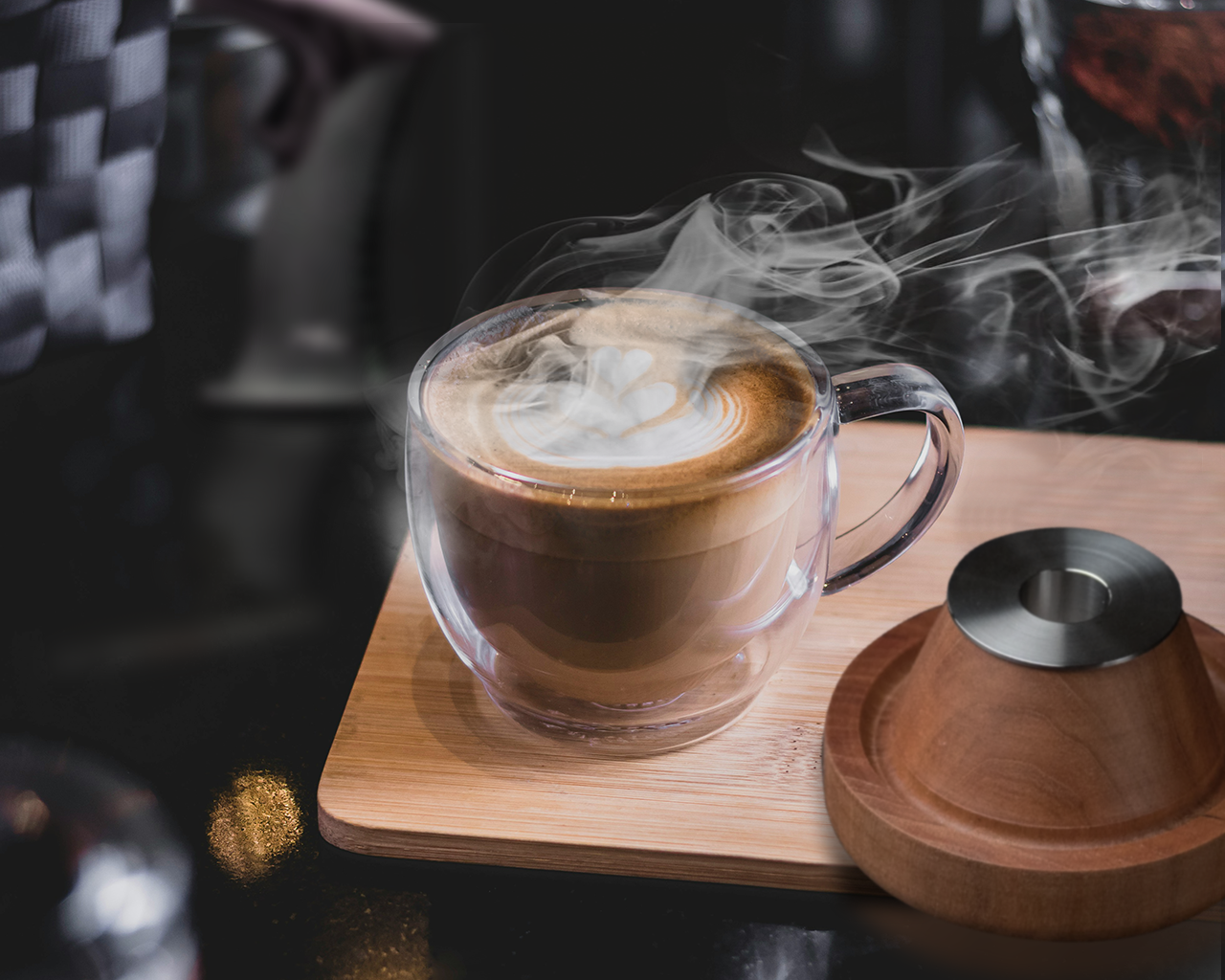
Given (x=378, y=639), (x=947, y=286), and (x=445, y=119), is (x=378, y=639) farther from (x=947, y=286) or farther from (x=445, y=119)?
(x=445, y=119)

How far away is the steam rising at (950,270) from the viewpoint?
83cm

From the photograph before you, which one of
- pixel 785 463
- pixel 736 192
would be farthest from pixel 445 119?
pixel 785 463

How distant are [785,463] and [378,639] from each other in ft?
0.85

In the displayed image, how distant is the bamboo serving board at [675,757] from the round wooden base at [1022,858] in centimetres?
3

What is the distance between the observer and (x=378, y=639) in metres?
0.69

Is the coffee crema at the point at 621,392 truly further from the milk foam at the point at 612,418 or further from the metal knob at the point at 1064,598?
the metal knob at the point at 1064,598

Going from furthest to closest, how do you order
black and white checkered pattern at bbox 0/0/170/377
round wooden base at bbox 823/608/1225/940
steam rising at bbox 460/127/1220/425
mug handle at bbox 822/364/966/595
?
black and white checkered pattern at bbox 0/0/170/377, steam rising at bbox 460/127/1220/425, mug handle at bbox 822/364/966/595, round wooden base at bbox 823/608/1225/940

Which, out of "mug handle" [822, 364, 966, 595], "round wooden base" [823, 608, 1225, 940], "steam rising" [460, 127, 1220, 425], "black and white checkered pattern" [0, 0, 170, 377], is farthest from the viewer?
"black and white checkered pattern" [0, 0, 170, 377]

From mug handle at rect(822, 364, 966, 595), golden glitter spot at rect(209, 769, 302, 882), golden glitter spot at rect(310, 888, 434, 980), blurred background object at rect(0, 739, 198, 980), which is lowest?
blurred background object at rect(0, 739, 198, 980)

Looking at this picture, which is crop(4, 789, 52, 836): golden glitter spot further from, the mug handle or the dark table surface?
the mug handle

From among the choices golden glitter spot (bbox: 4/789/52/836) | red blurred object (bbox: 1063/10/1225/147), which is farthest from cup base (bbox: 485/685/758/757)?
red blurred object (bbox: 1063/10/1225/147)

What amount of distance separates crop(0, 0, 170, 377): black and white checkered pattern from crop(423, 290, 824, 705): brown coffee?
1.82 ft

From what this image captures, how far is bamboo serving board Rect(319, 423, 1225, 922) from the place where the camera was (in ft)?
1.87

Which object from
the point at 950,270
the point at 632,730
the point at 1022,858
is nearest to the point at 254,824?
the point at 632,730
